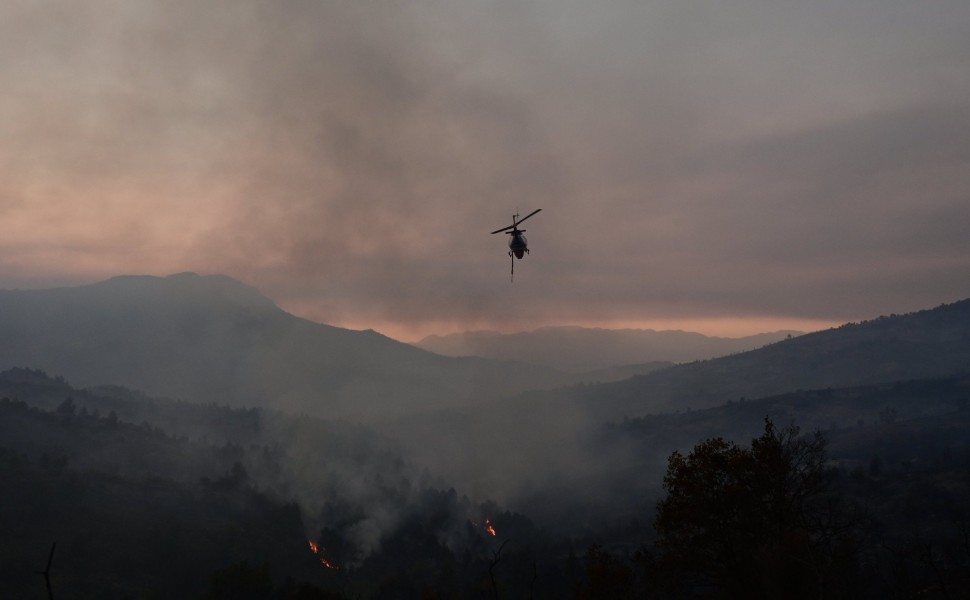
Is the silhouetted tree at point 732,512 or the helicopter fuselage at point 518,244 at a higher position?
the helicopter fuselage at point 518,244

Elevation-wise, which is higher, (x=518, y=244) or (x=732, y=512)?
(x=518, y=244)

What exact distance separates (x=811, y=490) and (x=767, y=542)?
4.99 metres

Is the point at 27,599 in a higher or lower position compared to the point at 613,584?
lower

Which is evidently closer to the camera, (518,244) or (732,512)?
(732,512)

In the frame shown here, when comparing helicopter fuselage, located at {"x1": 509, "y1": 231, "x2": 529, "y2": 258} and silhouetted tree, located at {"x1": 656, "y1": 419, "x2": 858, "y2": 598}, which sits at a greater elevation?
helicopter fuselage, located at {"x1": 509, "y1": 231, "x2": 529, "y2": 258}

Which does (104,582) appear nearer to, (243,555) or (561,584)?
(243,555)

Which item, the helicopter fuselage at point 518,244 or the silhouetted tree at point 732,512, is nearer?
the silhouetted tree at point 732,512

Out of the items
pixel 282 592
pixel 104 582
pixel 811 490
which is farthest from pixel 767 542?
pixel 104 582

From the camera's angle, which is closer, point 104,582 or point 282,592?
point 282,592

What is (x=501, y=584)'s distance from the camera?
552ft

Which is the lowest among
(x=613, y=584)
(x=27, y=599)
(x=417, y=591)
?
(x=417, y=591)

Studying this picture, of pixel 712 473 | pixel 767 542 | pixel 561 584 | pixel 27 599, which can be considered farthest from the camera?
pixel 561 584

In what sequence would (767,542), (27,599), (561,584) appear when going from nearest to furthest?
(767,542), (27,599), (561,584)

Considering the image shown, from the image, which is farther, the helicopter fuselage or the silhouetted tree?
the helicopter fuselage
